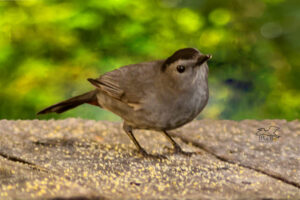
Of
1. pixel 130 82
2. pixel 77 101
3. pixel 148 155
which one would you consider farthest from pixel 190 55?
pixel 77 101

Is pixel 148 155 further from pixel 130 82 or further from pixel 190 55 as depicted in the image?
pixel 190 55

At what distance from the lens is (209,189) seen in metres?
3.21

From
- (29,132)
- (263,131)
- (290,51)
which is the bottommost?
(29,132)

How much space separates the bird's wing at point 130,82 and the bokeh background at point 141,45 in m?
1.60

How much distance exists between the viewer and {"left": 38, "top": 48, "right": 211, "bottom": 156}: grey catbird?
362cm

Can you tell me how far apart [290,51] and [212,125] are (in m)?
1.40

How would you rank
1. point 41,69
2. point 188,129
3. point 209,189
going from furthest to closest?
point 41,69 < point 188,129 < point 209,189

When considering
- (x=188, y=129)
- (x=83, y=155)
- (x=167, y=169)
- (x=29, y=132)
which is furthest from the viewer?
(x=188, y=129)

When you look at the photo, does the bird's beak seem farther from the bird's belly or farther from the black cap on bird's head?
the bird's belly

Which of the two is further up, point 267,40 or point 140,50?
point 267,40

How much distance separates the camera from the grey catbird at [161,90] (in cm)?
362

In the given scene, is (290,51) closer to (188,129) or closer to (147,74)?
(188,129)

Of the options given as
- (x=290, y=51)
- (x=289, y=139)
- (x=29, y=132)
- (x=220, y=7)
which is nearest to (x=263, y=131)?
(x=289, y=139)

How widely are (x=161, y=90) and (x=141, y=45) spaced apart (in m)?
2.05
